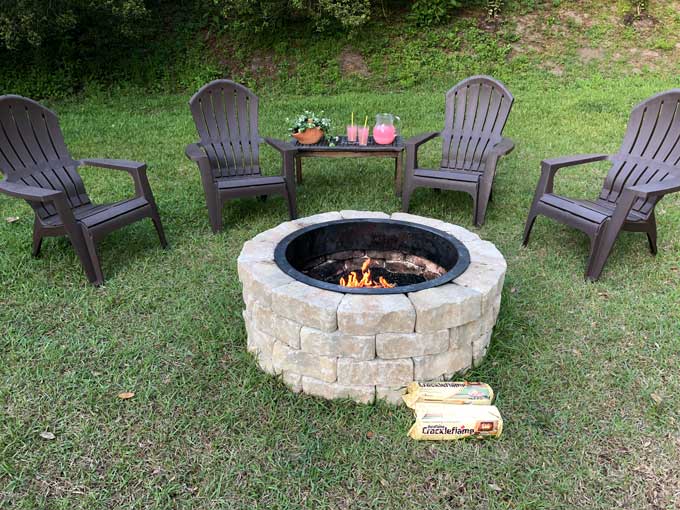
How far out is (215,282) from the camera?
10.5ft

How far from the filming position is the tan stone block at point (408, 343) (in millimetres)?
2084

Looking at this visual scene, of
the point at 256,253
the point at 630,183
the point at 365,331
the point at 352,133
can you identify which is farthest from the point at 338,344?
the point at 352,133

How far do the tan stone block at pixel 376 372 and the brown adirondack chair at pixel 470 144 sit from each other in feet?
6.66

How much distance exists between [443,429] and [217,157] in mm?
2903

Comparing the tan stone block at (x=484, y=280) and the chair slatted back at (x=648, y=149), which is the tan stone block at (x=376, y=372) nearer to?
the tan stone block at (x=484, y=280)

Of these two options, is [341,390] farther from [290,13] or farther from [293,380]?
[290,13]

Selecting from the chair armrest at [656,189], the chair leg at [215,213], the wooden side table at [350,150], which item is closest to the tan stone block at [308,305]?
the chair leg at [215,213]

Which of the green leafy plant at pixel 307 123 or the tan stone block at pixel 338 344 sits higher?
the green leafy plant at pixel 307 123

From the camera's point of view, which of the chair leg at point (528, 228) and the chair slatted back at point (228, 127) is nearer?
the chair leg at point (528, 228)

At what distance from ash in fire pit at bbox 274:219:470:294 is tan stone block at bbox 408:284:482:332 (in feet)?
1.47

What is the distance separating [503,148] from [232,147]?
2.14 meters

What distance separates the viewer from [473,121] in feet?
13.8

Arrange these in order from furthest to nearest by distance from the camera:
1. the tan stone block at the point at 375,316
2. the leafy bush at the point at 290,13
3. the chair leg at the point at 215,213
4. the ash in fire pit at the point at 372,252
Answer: the leafy bush at the point at 290,13, the chair leg at the point at 215,213, the ash in fire pit at the point at 372,252, the tan stone block at the point at 375,316

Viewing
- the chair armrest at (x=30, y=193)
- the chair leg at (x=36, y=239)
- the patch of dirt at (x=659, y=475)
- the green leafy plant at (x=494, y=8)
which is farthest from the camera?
the green leafy plant at (x=494, y=8)
